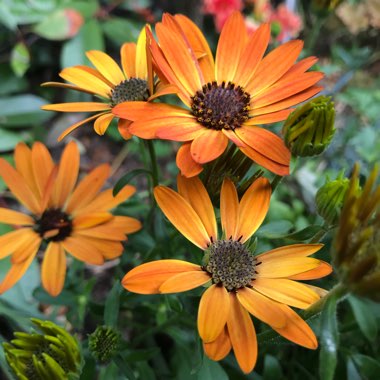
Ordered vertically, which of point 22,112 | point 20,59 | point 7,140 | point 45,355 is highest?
point 20,59

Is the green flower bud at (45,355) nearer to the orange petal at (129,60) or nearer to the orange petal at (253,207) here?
the orange petal at (253,207)

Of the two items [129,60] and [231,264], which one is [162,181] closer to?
[129,60]

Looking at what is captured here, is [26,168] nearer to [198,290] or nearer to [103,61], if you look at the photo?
[103,61]

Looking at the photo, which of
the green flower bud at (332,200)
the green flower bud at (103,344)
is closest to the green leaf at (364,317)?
the green flower bud at (332,200)

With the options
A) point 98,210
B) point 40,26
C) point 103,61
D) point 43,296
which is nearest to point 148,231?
point 98,210

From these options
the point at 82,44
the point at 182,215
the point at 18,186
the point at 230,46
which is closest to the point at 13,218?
the point at 18,186

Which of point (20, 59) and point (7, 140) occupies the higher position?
point (20, 59)

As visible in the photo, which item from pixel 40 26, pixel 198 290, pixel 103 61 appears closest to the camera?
pixel 198 290
